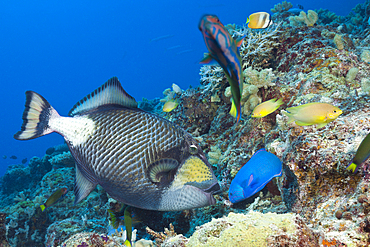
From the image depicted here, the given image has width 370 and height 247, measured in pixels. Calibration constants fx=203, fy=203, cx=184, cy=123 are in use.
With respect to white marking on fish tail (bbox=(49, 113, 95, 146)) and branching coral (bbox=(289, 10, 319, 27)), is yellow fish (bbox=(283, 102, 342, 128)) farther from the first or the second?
branching coral (bbox=(289, 10, 319, 27))

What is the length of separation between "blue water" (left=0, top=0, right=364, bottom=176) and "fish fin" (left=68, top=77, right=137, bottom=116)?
102322 mm

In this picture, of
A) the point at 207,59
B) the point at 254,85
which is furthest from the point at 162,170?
the point at 254,85

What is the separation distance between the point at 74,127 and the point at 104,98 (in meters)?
0.36

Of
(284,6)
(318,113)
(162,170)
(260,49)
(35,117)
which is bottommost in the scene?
(162,170)

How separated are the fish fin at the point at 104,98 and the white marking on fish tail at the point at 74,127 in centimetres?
16

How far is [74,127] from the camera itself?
67.4 inches

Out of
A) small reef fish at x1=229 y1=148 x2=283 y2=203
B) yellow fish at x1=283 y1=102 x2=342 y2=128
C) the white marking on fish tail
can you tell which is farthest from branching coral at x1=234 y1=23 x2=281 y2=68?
the white marking on fish tail

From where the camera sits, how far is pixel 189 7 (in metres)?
126

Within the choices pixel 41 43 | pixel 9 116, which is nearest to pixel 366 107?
pixel 9 116

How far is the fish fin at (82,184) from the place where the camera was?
179 centimetres

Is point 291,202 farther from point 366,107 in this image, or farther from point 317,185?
point 366,107

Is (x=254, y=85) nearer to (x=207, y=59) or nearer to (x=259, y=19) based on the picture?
(x=259, y=19)

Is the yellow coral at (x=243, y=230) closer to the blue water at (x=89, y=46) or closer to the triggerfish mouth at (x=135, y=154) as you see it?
the triggerfish mouth at (x=135, y=154)

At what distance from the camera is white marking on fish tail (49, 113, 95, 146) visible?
1.68m
